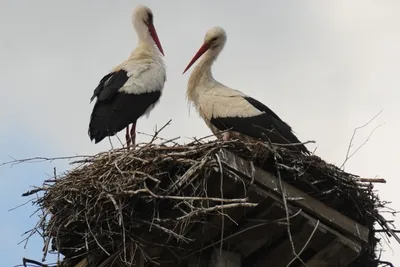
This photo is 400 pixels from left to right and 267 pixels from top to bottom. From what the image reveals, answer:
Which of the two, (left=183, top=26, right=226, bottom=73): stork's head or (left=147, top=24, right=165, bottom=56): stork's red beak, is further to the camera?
(left=147, top=24, right=165, bottom=56): stork's red beak

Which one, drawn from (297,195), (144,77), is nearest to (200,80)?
(144,77)

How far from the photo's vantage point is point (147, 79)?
25.4 feet

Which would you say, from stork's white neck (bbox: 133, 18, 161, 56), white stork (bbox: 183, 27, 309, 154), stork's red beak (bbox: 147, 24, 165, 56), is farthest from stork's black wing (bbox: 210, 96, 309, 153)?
stork's red beak (bbox: 147, 24, 165, 56)

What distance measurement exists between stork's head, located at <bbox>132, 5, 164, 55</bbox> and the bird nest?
322cm

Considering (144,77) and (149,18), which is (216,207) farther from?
(149,18)

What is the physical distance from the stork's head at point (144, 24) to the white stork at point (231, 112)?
0.90 metres

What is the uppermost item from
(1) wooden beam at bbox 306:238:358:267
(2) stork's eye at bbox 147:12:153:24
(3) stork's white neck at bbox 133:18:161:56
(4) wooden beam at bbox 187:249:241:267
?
(2) stork's eye at bbox 147:12:153:24

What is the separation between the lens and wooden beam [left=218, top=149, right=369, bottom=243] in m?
4.62

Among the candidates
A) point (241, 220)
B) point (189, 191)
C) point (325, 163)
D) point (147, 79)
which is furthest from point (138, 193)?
point (147, 79)

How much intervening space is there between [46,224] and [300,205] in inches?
62.8

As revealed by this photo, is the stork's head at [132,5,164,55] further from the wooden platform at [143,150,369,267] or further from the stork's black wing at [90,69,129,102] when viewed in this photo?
the wooden platform at [143,150,369,267]

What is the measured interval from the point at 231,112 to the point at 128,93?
98 cm

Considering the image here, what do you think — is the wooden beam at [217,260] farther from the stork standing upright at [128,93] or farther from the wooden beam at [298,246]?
the stork standing upright at [128,93]

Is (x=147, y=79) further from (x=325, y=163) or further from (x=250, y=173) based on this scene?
(x=250, y=173)
